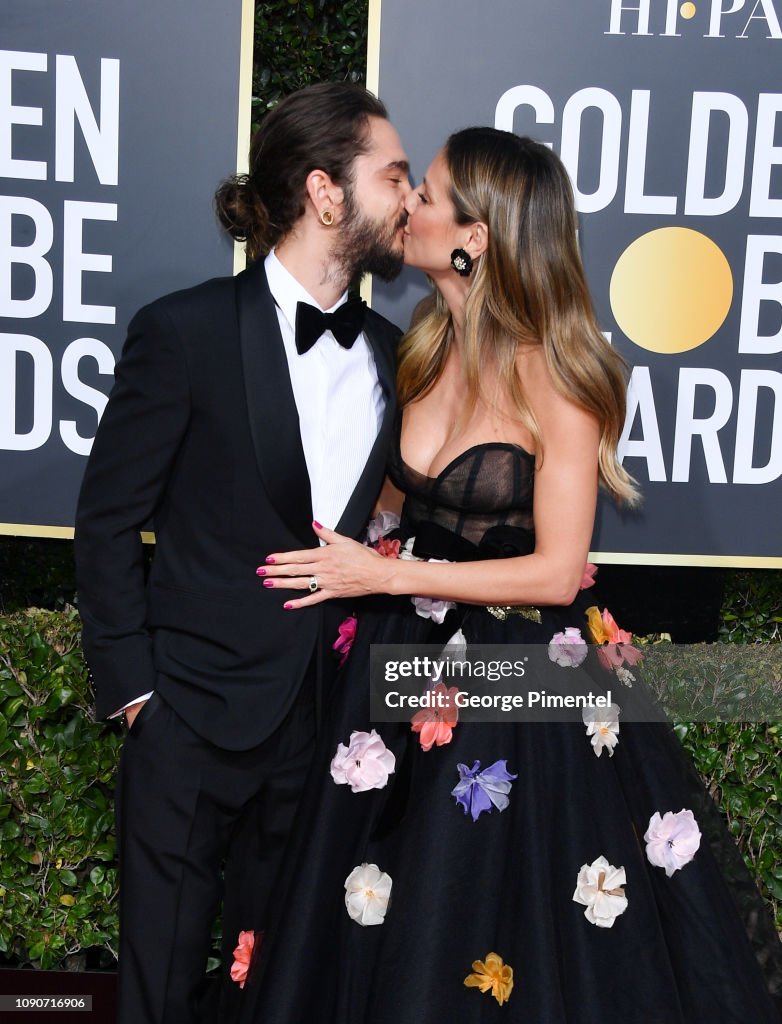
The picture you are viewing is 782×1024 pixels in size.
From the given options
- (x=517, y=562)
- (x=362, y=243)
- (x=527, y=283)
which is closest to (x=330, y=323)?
(x=362, y=243)

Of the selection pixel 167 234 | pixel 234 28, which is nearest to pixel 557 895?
pixel 167 234

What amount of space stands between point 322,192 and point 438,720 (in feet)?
3.99

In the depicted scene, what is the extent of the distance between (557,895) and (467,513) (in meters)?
0.82

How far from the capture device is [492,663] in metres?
2.17

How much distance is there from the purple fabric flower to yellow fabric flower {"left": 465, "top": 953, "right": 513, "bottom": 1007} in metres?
0.27

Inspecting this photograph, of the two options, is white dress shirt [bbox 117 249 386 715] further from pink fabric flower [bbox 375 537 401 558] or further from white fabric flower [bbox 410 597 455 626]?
white fabric flower [bbox 410 597 455 626]

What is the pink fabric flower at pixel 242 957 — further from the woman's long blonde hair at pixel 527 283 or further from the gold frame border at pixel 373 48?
the gold frame border at pixel 373 48

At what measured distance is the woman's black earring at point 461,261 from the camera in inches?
90.7

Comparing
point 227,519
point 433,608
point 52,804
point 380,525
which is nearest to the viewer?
point 227,519

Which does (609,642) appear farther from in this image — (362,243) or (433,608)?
(362,243)

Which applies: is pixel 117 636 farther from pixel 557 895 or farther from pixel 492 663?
pixel 557 895

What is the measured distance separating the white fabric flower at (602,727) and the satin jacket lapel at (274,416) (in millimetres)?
748

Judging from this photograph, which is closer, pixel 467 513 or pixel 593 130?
pixel 467 513

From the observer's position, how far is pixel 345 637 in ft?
7.66
